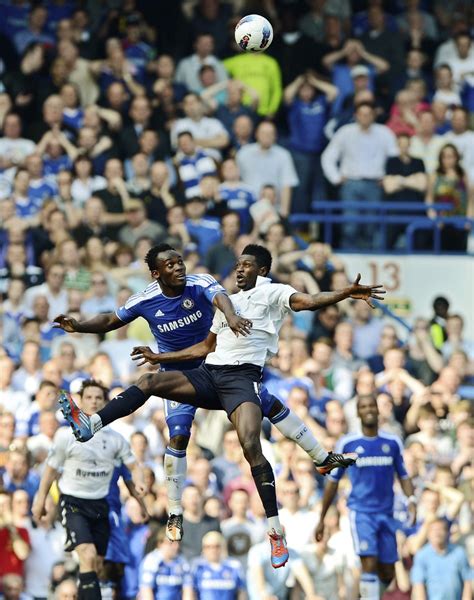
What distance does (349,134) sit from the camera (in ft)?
82.5

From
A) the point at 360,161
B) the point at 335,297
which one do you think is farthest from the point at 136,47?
the point at 335,297

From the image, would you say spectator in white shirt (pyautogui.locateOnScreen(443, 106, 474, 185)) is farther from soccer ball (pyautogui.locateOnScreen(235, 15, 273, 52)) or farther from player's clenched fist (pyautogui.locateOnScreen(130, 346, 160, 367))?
player's clenched fist (pyautogui.locateOnScreen(130, 346, 160, 367))

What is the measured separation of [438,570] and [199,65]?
947 cm

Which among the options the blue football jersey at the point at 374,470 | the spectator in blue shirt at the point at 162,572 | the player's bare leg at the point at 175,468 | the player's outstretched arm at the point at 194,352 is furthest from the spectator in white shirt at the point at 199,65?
the player's outstretched arm at the point at 194,352

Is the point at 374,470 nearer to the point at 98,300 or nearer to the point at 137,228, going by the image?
the point at 98,300

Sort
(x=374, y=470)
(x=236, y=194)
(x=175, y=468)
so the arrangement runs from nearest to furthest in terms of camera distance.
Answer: (x=175, y=468), (x=374, y=470), (x=236, y=194)

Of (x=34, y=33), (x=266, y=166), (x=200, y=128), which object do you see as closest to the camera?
(x=266, y=166)

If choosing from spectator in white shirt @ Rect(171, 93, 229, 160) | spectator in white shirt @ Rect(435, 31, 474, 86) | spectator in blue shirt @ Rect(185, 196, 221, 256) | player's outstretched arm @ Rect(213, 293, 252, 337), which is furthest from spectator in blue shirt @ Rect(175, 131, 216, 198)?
player's outstretched arm @ Rect(213, 293, 252, 337)

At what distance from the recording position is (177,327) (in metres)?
16.5

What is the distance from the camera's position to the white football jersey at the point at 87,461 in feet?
58.3

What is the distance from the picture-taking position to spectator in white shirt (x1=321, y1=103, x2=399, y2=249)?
984 inches

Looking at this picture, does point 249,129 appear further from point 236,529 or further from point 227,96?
point 236,529

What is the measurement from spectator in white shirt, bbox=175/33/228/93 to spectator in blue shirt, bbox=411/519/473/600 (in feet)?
29.3

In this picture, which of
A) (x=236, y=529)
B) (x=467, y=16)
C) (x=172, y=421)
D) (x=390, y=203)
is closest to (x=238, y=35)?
(x=172, y=421)
